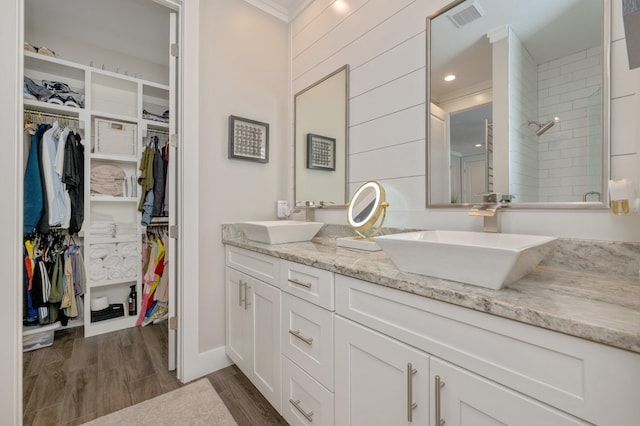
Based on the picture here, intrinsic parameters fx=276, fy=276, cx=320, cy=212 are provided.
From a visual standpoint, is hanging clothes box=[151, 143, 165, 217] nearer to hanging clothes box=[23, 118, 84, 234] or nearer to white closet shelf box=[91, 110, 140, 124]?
white closet shelf box=[91, 110, 140, 124]

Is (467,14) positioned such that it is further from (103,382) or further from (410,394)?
(103,382)

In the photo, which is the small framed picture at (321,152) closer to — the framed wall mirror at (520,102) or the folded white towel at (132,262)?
the framed wall mirror at (520,102)

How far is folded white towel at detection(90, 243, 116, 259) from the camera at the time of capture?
2408mm

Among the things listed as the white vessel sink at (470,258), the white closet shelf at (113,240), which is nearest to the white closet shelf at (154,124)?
the white closet shelf at (113,240)

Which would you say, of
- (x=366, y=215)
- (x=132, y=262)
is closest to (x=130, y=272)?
(x=132, y=262)

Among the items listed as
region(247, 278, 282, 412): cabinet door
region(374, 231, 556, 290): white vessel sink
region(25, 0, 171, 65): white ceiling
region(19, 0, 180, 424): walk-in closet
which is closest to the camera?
region(374, 231, 556, 290): white vessel sink

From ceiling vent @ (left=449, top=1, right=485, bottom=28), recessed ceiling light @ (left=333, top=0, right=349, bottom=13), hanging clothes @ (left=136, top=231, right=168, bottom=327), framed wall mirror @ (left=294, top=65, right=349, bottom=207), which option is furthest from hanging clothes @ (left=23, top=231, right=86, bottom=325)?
ceiling vent @ (left=449, top=1, right=485, bottom=28)

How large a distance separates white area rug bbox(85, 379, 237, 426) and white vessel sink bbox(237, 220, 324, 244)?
3.02 ft

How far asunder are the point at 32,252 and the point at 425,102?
306 cm

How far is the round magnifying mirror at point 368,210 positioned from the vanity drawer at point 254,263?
481 mm

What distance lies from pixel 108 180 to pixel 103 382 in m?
1.70

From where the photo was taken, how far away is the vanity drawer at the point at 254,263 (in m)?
1.39

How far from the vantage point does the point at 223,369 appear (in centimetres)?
187

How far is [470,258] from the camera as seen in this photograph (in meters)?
0.71
